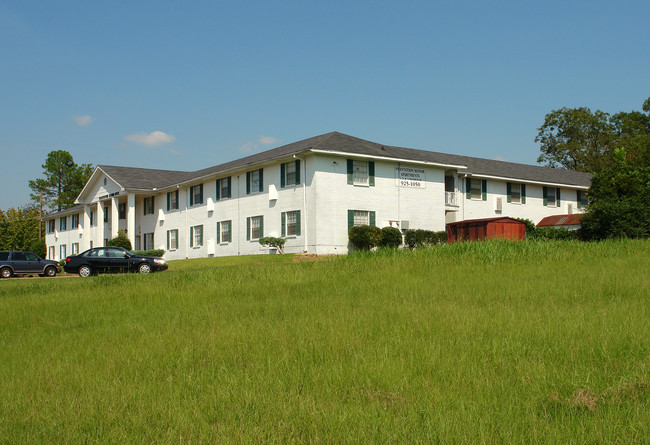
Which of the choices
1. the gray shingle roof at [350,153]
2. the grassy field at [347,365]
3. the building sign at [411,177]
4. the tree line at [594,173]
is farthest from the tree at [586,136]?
the grassy field at [347,365]

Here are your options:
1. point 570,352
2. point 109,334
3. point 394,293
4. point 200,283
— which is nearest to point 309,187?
point 200,283

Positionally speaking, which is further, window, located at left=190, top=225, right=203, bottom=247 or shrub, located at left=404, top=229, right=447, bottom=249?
window, located at left=190, top=225, right=203, bottom=247

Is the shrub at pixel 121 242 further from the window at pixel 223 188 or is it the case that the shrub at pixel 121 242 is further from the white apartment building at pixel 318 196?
the window at pixel 223 188

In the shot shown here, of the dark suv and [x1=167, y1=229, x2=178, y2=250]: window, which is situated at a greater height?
[x1=167, y1=229, x2=178, y2=250]: window

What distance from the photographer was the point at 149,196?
45.9 m

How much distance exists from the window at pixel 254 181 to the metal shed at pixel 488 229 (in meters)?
10.7

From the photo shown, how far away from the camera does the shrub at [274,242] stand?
102ft

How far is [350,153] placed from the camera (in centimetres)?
3073

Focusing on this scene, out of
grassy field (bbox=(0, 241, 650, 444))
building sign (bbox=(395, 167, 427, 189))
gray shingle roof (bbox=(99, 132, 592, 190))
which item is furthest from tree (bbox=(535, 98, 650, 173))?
grassy field (bbox=(0, 241, 650, 444))

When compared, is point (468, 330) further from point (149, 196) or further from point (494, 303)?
point (149, 196)

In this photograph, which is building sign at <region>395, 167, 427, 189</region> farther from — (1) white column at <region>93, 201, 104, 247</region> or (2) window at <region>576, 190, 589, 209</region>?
(1) white column at <region>93, 201, 104, 247</region>

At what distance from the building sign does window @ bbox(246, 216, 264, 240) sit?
7.99 m

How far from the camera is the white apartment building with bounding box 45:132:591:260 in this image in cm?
3062

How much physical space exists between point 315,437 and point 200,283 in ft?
32.1
